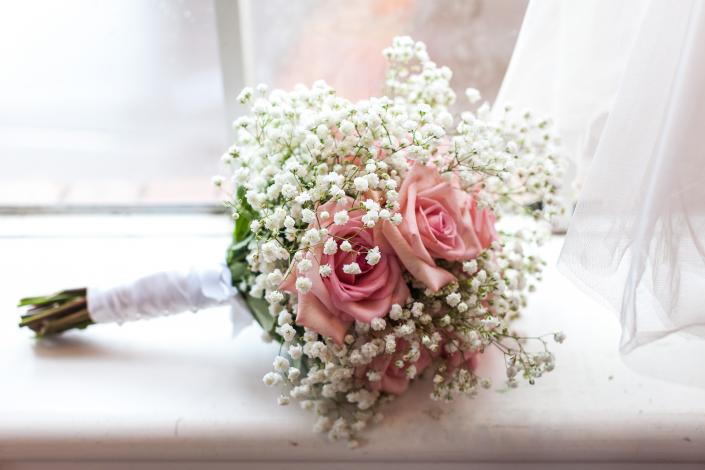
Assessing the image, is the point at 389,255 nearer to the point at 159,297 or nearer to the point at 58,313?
the point at 159,297

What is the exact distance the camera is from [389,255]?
726 millimetres

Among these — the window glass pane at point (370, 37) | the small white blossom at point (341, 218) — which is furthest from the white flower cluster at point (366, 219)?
the window glass pane at point (370, 37)

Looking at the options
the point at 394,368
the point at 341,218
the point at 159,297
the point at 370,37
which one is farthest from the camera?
the point at 370,37

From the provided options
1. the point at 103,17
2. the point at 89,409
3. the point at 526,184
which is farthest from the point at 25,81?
the point at 526,184

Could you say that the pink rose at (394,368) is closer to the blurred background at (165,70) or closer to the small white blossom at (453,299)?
the small white blossom at (453,299)

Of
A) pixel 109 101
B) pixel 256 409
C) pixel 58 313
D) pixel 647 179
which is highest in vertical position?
pixel 109 101

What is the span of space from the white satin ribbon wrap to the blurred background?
0.28 meters

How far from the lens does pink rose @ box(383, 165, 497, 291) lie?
0.70 metres

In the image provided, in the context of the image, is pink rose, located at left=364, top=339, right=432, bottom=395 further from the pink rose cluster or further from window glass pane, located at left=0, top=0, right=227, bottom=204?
window glass pane, located at left=0, top=0, right=227, bottom=204

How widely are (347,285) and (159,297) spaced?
324 millimetres

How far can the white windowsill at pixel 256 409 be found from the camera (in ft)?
2.65

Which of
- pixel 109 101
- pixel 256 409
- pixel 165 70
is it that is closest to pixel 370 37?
pixel 165 70

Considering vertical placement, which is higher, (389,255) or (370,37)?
(370,37)

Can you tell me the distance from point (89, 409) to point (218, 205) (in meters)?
0.42
